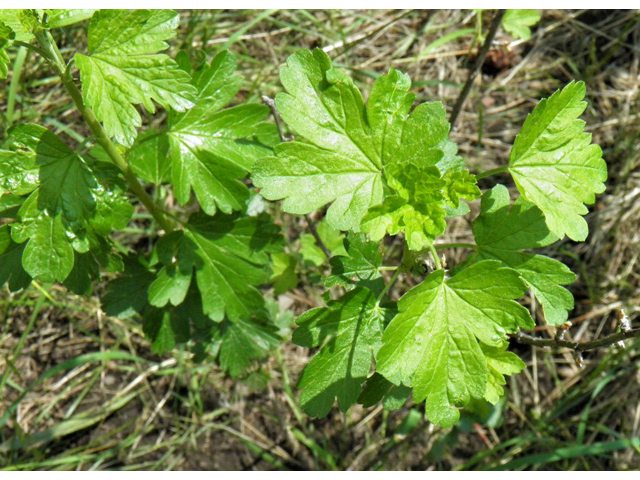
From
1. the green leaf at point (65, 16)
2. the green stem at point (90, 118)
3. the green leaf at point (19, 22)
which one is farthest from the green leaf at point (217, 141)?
the green leaf at point (19, 22)

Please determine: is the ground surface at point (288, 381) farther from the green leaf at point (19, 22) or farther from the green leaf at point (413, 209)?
the green leaf at point (413, 209)

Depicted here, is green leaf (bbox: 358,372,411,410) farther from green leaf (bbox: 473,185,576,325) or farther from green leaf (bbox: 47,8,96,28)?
green leaf (bbox: 47,8,96,28)

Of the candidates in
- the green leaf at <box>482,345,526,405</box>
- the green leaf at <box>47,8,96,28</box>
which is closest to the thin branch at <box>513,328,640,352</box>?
the green leaf at <box>482,345,526,405</box>

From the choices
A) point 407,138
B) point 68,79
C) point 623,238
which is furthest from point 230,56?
point 623,238

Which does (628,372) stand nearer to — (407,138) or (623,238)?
(623,238)

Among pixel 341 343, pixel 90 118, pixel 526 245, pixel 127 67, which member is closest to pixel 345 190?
pixel 341 343

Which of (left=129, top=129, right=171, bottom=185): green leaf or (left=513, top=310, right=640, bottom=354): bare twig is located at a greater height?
(left=129, top=129, right=171, bottom=185): green leaf
